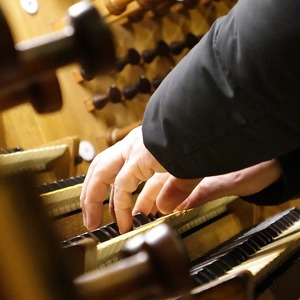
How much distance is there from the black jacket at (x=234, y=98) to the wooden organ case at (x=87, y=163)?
17 centimetres

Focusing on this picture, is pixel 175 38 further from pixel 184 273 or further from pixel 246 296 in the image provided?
pixel 184 273

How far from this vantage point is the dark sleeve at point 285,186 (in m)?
1.02

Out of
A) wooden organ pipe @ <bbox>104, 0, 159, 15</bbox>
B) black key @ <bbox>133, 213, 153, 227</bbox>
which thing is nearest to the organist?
black key @ <bbox>133, 213, 153, 227</bbox>

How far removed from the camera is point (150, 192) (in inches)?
38.6

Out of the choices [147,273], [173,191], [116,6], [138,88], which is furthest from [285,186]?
[138,88]

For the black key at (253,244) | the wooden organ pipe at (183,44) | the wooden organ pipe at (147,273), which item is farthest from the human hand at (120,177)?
the wooden organ pipe at (183,44)

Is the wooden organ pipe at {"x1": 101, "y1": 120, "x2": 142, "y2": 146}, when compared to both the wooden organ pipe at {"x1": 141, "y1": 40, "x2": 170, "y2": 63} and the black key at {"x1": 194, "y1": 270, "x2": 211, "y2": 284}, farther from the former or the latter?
the black key at {"x1": 194, "y1": 270, "x2": 211, "y2": 284}

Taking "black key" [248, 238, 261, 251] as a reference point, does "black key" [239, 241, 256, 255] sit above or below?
above

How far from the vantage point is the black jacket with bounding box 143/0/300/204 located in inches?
28.0

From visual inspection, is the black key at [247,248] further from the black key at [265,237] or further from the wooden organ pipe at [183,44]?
the wooden organ pipe at [183,44]

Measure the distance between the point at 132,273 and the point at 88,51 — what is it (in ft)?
0.37

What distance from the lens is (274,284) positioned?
3.01 ft

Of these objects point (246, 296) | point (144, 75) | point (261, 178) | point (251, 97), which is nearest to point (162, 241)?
point (246, 296)

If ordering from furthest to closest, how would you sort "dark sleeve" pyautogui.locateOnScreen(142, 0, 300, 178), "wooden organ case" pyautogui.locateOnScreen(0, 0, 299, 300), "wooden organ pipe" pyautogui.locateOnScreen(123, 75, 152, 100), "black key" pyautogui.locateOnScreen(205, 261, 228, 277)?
"wooden organ pipe" pyautogui.locateOnScreen(123, 75, 152, 100) < "black key" pyautogui.locateOnScreen(205, 261, 228, 277) < "dark sleeve" pyautogui.locateOnScreen(142, 0, 300, 178) < "wooden organ case" pyautogui.locateOnScreen(0, 0, 299, 300)
